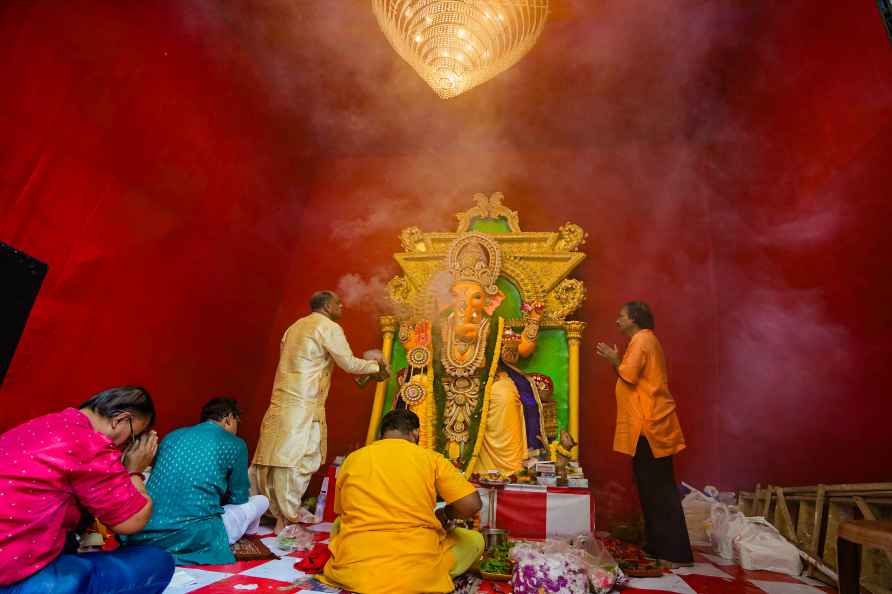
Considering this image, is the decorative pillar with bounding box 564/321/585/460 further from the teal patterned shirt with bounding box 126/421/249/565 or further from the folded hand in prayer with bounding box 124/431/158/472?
the folded hand in prayer with bounding box 124/431/158/472

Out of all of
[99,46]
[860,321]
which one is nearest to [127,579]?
[99,46]

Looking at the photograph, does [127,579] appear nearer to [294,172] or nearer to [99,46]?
[99,46]

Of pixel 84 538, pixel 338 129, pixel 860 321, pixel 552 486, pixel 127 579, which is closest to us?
pixel 127 579

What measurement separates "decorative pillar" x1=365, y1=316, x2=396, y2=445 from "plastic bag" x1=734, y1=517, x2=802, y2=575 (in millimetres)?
3298

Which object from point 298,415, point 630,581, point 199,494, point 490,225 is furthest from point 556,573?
point 490,225

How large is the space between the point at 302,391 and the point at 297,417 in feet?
0.71

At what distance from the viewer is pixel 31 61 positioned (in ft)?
10.2

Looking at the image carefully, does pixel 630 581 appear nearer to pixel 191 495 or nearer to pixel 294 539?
pixel 294 539

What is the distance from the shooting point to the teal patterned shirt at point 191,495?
2730mm

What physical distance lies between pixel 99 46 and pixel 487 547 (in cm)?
451

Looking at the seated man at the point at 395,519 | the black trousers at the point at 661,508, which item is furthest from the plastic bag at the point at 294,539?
the black trousers at the point at 661,508

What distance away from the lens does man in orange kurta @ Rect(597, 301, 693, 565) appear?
Result: 3.41 metres

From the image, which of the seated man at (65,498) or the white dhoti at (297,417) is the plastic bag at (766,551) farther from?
the seated man at (65,498)

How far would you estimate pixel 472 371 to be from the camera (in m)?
5.10
